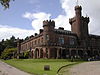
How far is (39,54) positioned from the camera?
66.2m

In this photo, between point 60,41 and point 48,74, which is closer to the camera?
point 48,74

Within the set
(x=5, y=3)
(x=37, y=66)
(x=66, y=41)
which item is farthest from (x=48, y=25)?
(x=5, y=3)

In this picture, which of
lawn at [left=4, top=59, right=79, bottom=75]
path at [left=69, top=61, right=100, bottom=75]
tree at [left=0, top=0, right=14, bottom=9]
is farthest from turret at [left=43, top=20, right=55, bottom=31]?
tree at [left=0, top=0, right=14, bottom=9]

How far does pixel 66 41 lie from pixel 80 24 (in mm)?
9813

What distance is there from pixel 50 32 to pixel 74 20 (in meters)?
17.1

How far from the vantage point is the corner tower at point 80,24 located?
78.7 m

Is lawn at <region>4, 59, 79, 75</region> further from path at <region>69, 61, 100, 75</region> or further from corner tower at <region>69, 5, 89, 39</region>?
corner tower at <region>69, 5, 89, 39</region>

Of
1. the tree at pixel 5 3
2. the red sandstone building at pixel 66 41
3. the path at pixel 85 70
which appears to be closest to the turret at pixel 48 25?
the red sandstone building at pixel 66 41

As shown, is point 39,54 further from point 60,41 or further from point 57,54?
point 60,41

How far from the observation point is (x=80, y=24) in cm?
7881

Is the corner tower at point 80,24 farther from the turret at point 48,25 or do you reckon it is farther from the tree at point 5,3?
the tree at point 5,3

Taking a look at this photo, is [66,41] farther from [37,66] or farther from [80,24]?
[37,66]

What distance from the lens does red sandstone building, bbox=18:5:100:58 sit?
218 feet

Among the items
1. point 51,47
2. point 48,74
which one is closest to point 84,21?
point 51,47
